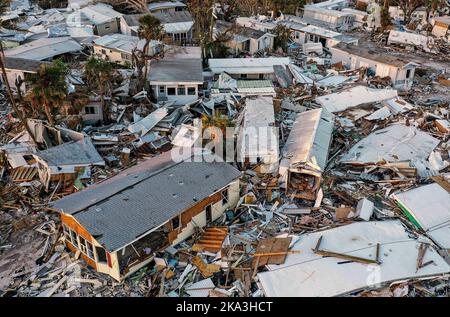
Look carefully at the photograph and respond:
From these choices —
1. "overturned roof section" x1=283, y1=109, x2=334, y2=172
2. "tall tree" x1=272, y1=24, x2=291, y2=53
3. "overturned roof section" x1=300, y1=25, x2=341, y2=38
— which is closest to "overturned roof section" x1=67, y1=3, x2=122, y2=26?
"tall tree" x1=272, y1=24, x2=291, y2=53

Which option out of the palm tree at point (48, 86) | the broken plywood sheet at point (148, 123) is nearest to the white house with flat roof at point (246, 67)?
the broken plywood sheet at point (148, 123)

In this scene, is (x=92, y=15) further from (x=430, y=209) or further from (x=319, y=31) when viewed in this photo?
(x=430, y=209)

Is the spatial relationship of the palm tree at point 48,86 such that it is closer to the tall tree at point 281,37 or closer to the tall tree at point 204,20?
the tall tree at point 204,20

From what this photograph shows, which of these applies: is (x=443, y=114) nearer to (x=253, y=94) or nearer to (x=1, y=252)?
(x=253, y=94)

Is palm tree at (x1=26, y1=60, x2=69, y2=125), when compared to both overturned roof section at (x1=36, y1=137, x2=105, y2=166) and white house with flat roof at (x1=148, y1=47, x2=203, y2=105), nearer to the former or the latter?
overturned roof section at (x1=36, y1=137, x2=105, y2=166)
